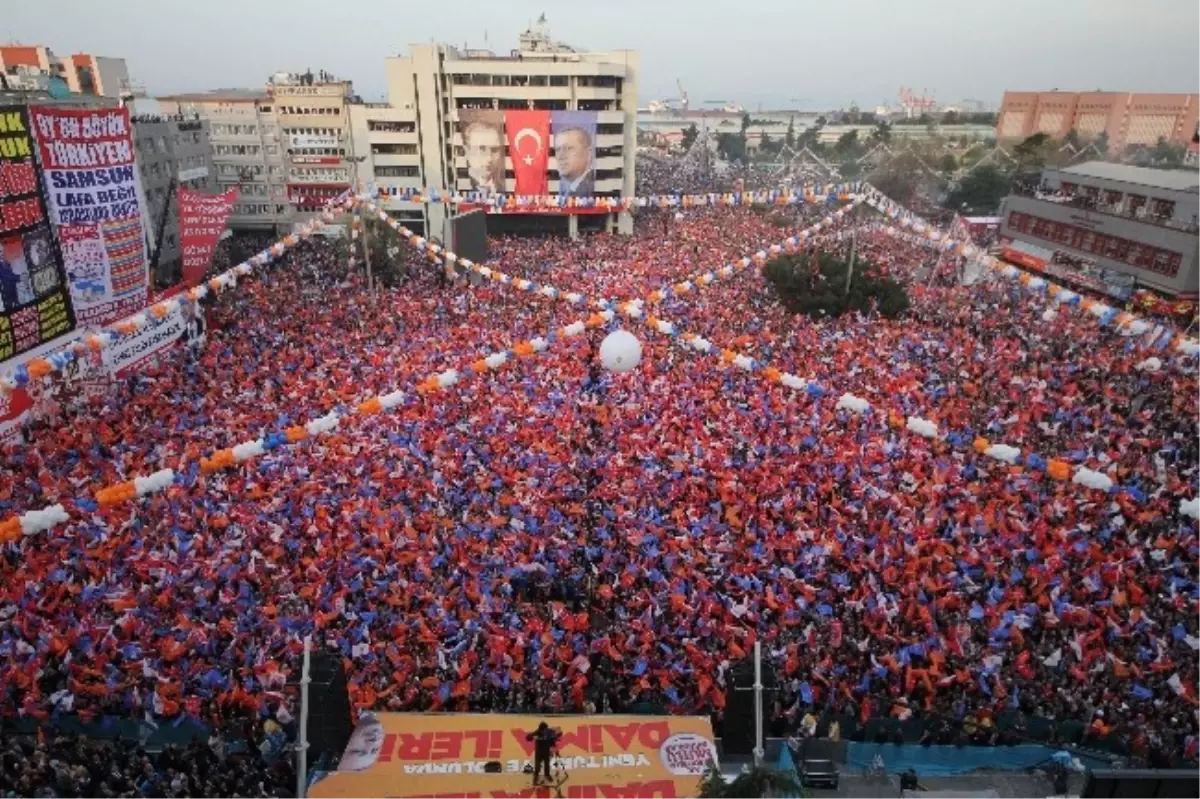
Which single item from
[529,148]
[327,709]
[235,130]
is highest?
[235,130]

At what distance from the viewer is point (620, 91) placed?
41.2m

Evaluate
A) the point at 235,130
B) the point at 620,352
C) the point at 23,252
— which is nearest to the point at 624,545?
the point at 620,352

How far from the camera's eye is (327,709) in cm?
763

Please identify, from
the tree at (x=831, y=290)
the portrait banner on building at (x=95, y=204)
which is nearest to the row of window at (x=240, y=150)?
the portrait banner on building at (x=95, y=204)

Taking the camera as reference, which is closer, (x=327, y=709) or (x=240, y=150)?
(x=327, y=709)

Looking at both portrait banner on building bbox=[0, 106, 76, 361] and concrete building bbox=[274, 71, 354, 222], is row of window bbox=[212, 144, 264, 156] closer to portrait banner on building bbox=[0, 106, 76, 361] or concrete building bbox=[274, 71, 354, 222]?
concrete building bbox=[274, 71, 354, 222]

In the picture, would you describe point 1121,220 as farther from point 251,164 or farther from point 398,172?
point 251,164

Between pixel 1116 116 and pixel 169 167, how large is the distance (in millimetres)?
93741

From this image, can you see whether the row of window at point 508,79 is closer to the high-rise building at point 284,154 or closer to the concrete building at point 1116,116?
the high-rise building at point 284,154

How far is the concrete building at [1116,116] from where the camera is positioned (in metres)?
82.2

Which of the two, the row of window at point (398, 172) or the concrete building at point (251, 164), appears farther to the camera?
the concrete building at point (251, 164)

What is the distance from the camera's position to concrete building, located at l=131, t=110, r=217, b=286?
33.9m

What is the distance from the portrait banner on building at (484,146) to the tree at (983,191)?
96.6 feet

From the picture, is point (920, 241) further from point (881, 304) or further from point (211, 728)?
point (211, 728)
